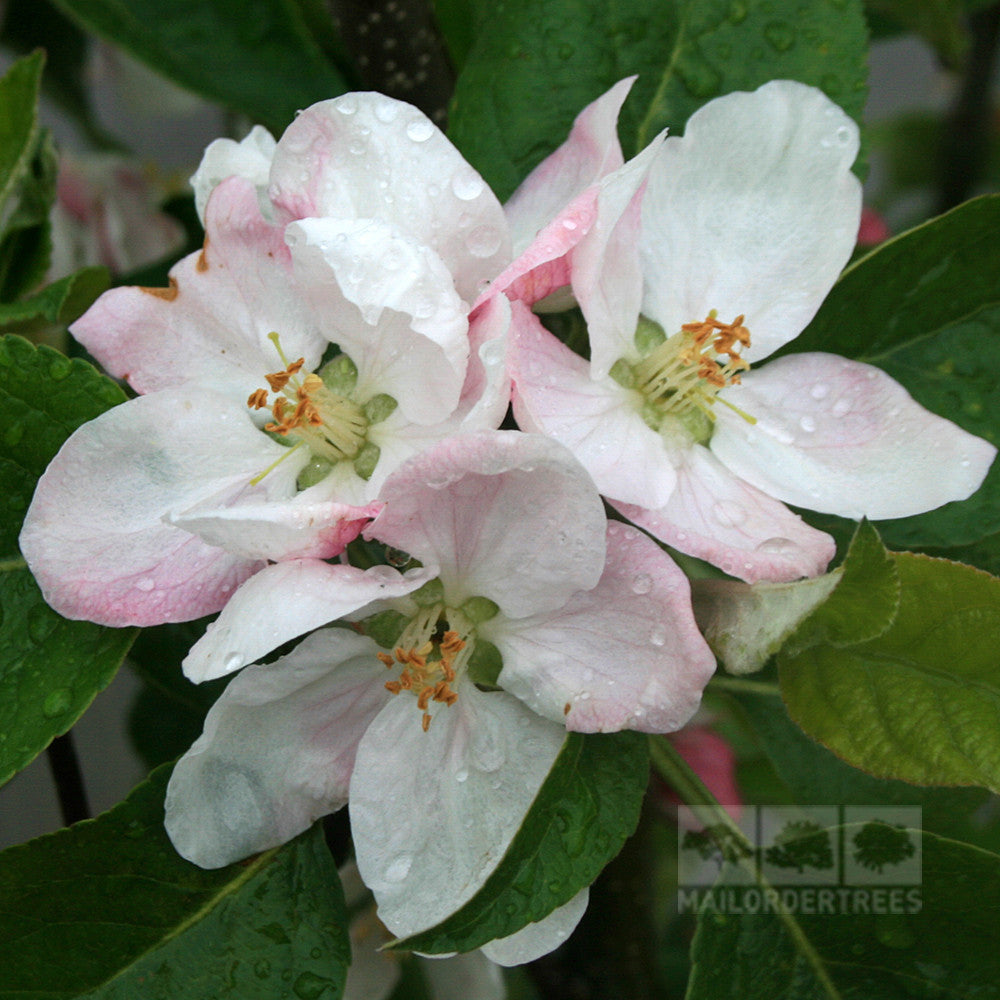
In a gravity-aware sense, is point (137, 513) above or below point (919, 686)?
above

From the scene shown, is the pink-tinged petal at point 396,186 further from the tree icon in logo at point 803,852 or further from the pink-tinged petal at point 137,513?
the tree icon in logo at point 803,852

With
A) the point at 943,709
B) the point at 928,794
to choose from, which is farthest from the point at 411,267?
the point at 928,794

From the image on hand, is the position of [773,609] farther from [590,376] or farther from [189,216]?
[189,216]

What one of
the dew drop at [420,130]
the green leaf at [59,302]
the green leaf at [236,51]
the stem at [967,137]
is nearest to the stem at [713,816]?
the dew drop at [420,130]

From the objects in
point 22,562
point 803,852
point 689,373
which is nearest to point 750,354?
point 689,373

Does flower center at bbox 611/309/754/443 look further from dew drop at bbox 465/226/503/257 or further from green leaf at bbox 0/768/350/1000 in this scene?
green leaf at bbox 0/768/350/1000

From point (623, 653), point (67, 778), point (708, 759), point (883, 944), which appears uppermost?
point (623, 653)

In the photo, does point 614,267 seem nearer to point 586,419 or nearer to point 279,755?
point 586,419
